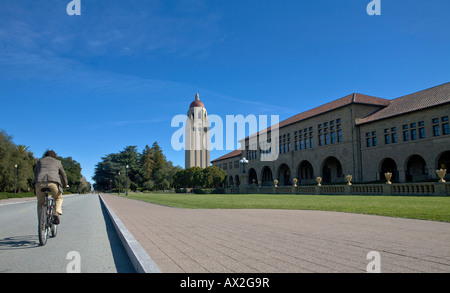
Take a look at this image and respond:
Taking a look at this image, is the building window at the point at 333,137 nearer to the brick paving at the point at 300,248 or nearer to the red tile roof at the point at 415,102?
the red tile roof at the point at 415,102

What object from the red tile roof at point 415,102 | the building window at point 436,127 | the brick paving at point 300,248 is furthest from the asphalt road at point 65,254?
the red tile roof at point 415,102

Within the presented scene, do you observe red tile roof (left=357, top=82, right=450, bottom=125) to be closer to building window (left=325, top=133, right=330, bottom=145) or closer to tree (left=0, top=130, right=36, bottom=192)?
building window (left=325, top=133, right=330, bottom=145)

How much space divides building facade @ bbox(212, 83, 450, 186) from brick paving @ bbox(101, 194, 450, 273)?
27.6 m

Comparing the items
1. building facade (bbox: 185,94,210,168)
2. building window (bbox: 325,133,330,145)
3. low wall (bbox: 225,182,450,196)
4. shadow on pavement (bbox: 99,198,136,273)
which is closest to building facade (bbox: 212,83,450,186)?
building window (bbox: 325,133,330,145)

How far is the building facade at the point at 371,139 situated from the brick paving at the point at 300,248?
90.6 ft

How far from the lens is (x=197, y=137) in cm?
12269

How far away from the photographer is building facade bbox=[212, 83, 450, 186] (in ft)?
111

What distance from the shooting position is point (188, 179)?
2923 inches

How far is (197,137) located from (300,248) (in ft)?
387

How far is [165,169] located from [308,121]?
6719 cm

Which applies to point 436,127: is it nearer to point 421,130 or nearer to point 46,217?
point 421,130

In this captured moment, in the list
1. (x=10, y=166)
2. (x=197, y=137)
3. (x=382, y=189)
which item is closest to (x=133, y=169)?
(x=197, y=137)

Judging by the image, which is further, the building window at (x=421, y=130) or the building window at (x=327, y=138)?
the building window at (x=327, y=138)

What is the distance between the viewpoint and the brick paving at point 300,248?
4.12 meters
